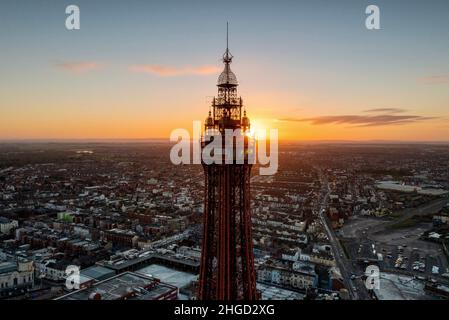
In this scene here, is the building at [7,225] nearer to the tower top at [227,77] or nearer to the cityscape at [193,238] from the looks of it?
the cityscape at [193,238]

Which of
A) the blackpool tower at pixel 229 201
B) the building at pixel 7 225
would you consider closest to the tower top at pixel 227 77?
the blackpool tower at pixel 229 201

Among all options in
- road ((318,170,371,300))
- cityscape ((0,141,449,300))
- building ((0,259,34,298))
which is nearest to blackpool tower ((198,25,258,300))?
cityscape ((0,141,449,300))

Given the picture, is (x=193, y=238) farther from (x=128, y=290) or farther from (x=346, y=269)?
(x=128, y=290)

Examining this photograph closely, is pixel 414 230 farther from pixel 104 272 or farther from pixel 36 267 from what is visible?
pixel 36 267

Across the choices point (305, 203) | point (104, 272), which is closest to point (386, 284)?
point (104, 272)

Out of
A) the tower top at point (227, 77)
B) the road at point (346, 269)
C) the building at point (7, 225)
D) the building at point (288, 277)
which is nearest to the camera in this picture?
the tower top at point (227, 77)

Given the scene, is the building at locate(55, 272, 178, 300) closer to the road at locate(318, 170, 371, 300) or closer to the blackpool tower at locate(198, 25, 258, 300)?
the road at locate(318, 170, 371, 300)
